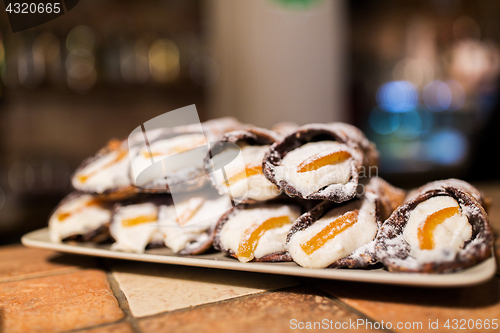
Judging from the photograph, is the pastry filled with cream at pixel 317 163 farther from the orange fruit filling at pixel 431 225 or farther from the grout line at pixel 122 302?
the grout line at pixel 122 302

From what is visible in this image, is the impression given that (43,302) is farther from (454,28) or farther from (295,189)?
(454,28)

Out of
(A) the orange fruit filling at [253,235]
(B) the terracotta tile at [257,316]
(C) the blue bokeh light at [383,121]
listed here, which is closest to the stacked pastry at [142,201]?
(A) the orange fruit filling at [253,235]

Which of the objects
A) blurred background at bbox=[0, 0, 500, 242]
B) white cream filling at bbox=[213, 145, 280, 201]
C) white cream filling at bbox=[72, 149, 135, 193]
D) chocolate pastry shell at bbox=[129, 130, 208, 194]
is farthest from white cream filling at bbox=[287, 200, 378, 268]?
blurred background at bbox=[0, 0, 500, 242]

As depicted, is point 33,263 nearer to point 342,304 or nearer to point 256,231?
point 256,231

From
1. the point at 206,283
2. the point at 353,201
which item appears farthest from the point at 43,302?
the point at 353,201

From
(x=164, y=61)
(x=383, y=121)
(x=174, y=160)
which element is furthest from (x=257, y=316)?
(x=383, y=121)

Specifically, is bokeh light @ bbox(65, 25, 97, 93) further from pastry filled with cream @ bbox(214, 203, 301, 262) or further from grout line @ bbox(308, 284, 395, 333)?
grout line @ bbox(308, 284, 395, 333)
